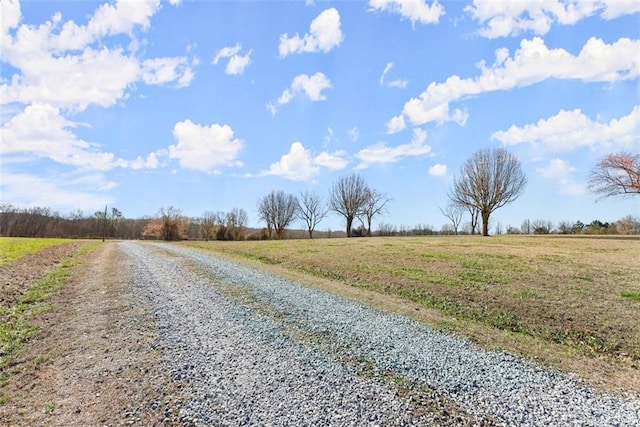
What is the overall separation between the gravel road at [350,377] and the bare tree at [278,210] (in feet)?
210

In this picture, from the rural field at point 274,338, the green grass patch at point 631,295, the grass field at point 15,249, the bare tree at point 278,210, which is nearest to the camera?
the rural field at point 274,338

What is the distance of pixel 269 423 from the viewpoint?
→ 375 centimetres

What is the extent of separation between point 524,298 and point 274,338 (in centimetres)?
665

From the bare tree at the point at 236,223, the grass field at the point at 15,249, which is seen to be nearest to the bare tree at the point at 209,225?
the bare tree at the point at 236,223

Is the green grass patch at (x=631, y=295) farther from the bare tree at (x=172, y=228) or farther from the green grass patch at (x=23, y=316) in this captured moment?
the bare tree at (x=172, y=228)

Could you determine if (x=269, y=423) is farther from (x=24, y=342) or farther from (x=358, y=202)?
(x=358, y=202)

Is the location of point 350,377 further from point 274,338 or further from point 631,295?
point 631,295

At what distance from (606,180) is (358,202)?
34441 millimetres

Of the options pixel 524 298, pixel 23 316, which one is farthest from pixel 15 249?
pixel 524 298

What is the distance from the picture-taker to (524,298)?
9.03 meters

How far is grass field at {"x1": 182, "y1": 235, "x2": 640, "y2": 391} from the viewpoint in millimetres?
6256

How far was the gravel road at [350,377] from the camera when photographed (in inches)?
155

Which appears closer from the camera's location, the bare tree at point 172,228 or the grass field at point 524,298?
the grass field at point 524,298


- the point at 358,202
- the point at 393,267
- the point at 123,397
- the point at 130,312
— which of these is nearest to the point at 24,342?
the point at 130,312
